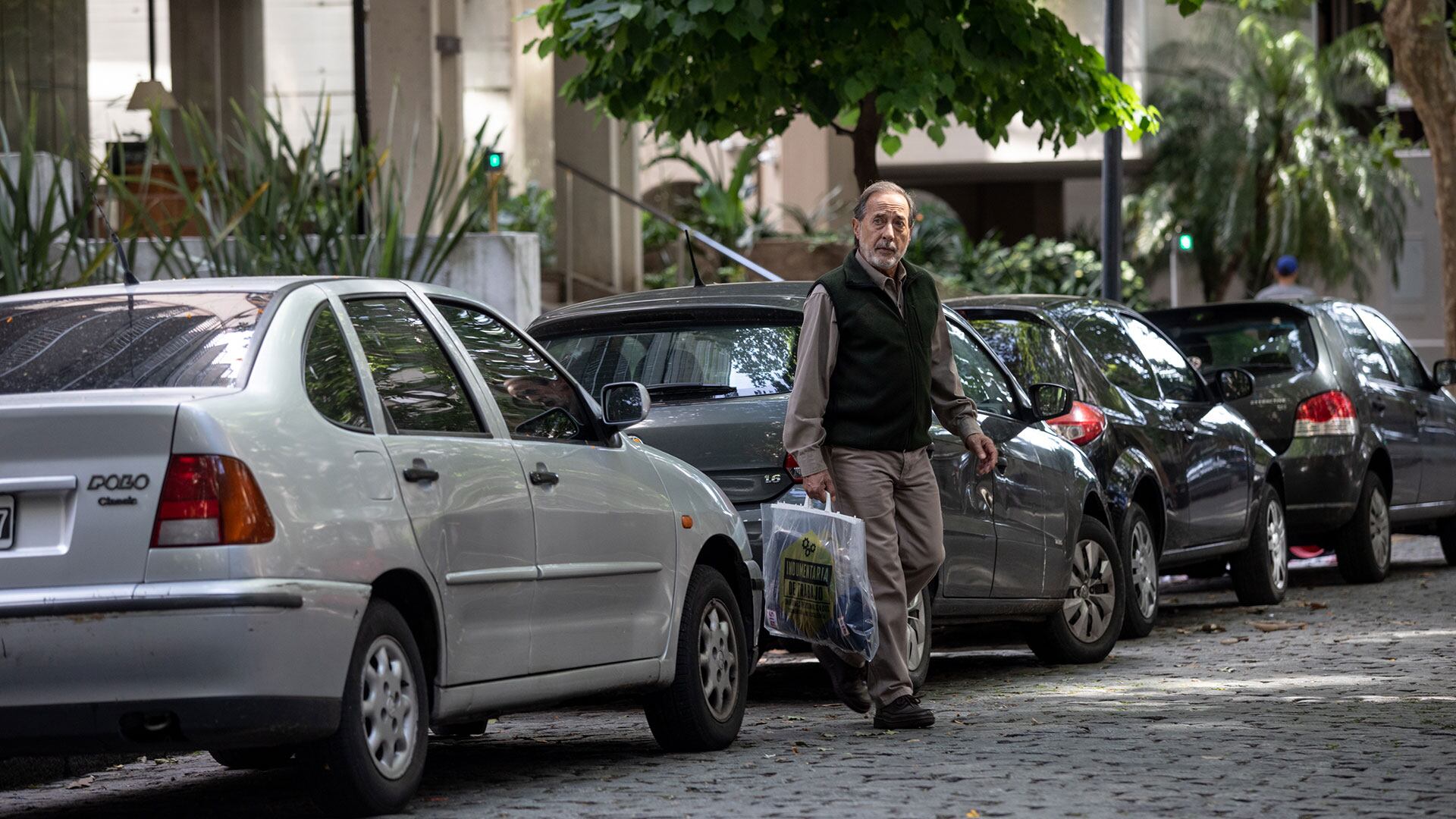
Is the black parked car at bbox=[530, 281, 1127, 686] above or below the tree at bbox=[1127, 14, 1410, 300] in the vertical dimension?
below

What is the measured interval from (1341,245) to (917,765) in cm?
3193

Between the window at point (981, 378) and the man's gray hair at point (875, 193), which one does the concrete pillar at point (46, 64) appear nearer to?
the window at point (981, 378)

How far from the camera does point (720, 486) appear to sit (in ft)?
27.0

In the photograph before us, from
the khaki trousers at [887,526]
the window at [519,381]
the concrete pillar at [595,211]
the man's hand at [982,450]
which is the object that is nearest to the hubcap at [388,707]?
the window at [519,381]

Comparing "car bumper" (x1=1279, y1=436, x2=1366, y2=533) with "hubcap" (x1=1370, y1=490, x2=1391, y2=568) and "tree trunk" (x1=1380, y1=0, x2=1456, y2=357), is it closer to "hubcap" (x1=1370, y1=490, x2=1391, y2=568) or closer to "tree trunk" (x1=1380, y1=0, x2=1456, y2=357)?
"hubcap" (x1=1370, y1=490, x2=1391, y2=568)

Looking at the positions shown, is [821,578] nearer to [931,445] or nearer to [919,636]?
[931,445]

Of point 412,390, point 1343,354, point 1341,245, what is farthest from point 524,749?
point 1341,245

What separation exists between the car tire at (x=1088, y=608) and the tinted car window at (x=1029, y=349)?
2.98 ft

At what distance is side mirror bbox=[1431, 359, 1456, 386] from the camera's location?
1501cm

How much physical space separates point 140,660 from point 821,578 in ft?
9.55

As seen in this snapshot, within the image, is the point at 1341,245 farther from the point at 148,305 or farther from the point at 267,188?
the point at 148,305

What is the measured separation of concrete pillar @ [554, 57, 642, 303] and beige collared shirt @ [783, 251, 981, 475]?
15949 millimetres

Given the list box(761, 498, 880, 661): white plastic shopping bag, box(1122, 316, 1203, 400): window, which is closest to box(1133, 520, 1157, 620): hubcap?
box(1122, 316, 1203, 400): window

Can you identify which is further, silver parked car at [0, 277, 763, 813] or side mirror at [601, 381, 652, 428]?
side mirror at [601, 381, 652, 428]
